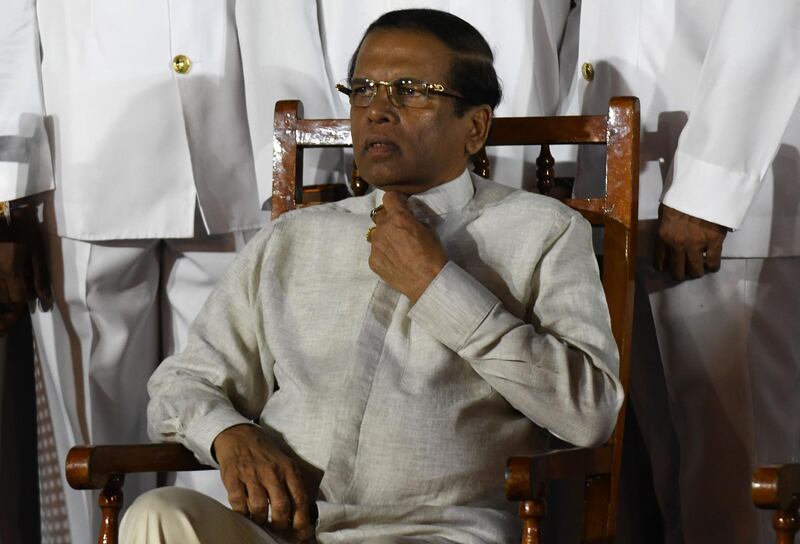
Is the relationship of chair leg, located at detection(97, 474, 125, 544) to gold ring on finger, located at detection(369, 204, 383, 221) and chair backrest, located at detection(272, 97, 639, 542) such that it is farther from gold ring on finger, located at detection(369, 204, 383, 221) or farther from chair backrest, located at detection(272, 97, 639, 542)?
chair backrest, located at detection(272, 97, 639, 542)

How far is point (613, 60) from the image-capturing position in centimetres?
261

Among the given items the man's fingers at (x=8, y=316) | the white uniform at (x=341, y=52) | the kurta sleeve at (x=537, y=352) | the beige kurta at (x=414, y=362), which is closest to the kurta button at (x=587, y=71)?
the white uniform at (x=341, y=52)

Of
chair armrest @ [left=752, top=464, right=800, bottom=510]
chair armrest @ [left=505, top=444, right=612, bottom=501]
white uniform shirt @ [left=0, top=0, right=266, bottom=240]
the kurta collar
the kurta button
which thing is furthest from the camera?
white uniform shirt @ [left=0, top=0, right=266, bottom=240]

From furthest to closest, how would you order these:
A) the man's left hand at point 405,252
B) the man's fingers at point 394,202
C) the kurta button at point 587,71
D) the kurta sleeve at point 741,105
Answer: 1. the kurta button at point 587,71
2. the kurta sleeve at point 741,105
3. the man's fingers at point 394,202
4. the man's left hand at point 405,252

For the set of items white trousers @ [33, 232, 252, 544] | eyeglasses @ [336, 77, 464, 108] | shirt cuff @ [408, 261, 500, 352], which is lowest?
white trousers @ [33, 232, 252, 544]

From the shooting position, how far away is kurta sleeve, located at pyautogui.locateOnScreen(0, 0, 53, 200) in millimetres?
2816

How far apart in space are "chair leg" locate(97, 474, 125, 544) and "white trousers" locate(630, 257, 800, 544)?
120 centimetres

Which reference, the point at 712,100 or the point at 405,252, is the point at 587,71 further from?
the point at 405,252

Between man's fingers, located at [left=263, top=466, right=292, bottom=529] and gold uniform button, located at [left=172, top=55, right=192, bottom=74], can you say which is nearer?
man's fingers, located at [left=263, top=466, right=292, bottom=529]

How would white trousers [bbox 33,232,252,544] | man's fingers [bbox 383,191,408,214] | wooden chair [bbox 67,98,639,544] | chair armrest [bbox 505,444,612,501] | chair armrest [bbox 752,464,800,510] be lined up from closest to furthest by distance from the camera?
chair armrest [bbox 752,464,800,510]
chair armrest [bbox 505,444,612,501]
wooden chair [bbox 67,98,639,544]
man's fingers [bbox 383,191,408,214]
white trousers [bbox 33,232,252,544]

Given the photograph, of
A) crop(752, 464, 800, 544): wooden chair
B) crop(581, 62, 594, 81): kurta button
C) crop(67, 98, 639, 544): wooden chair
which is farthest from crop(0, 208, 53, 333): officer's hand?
crop(752, 464, 800, 544): wooden chair

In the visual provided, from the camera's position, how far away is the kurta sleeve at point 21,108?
111 inches

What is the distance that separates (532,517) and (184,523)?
0.50 metres

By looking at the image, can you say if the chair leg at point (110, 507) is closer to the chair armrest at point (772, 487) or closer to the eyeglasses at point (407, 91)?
the eyeglasses at point (407, 91)
